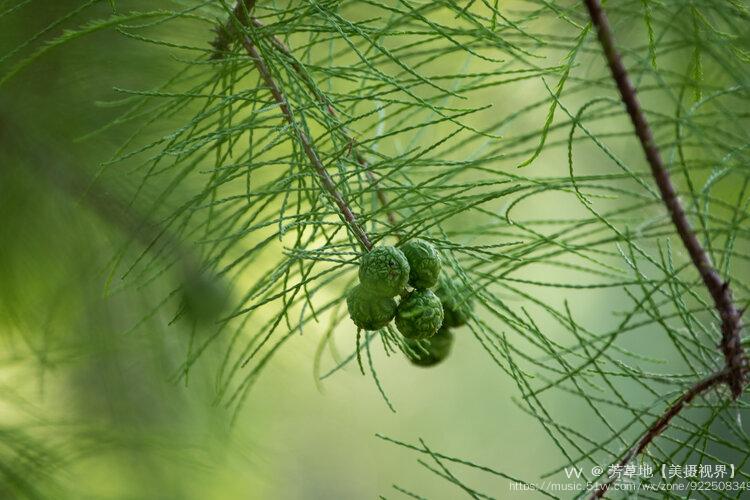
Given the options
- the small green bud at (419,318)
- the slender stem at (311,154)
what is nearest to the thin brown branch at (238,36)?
the slender stem at (311,154)

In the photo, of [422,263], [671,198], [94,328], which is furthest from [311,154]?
[94,328]

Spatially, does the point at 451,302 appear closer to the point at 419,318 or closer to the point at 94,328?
the point at 419,318

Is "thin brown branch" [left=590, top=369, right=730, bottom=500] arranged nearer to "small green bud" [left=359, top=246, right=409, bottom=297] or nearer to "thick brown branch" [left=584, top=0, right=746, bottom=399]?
"thick brown branch" [left=584, top=0, right=746, bottom=399]

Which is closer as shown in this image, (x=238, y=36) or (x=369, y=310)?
(x=369, y=310)

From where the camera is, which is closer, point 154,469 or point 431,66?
point 154,469

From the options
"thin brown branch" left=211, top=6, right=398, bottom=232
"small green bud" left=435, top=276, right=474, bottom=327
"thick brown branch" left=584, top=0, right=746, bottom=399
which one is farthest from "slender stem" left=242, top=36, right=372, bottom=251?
"thick brown branch" left=584, top=0, right=746, bottom=399

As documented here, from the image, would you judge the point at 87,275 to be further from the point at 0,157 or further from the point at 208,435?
the point at 208,435

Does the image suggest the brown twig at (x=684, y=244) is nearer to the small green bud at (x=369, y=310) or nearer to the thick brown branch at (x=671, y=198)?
the thick brown branch at (x=671, y=198)

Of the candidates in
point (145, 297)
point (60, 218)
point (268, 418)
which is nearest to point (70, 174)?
point (60, 218)
